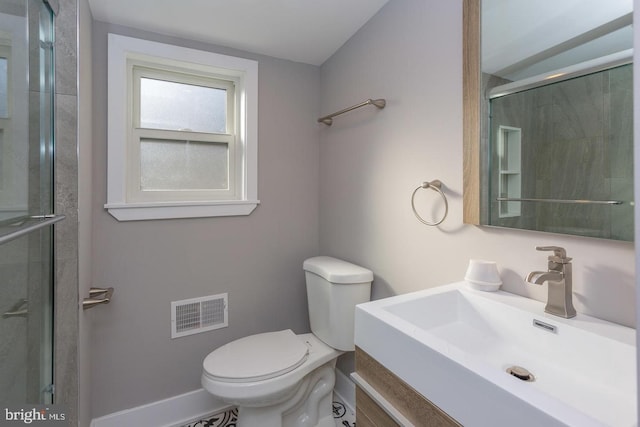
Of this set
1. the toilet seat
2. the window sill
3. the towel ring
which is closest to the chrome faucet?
the towel ring

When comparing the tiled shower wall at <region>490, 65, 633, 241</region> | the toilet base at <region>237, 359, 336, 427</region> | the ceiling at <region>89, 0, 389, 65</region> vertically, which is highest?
the ceiling at <region>89, 0, 389, 65</region>

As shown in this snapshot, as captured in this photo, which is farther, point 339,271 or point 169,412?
point 169,412

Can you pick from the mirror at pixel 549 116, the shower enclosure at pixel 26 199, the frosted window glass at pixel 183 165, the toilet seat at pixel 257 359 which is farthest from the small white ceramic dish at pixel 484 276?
the frosted window glass at pixel 183 165

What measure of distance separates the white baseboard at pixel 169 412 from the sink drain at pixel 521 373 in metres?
1.60

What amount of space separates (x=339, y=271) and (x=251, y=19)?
1362 mm

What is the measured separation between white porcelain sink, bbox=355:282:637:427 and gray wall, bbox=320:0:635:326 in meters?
0.13

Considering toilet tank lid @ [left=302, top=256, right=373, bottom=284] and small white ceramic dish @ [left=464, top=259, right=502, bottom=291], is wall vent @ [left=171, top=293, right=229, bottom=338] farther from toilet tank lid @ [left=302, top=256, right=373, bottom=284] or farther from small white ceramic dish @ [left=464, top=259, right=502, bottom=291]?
small white ceramic dish @ [left=464, top=259, right=502, bottom=291]

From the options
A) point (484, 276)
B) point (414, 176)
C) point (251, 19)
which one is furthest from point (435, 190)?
point (251, 19)

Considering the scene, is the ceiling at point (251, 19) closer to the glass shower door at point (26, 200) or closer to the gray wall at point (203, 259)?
the gray wall at point (203, 259)

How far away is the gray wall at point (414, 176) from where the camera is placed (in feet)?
2.84

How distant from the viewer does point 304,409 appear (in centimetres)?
160

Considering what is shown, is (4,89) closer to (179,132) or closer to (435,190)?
(179,132)

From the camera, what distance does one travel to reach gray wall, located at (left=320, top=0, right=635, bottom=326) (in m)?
0.87

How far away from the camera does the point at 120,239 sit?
162 cm
